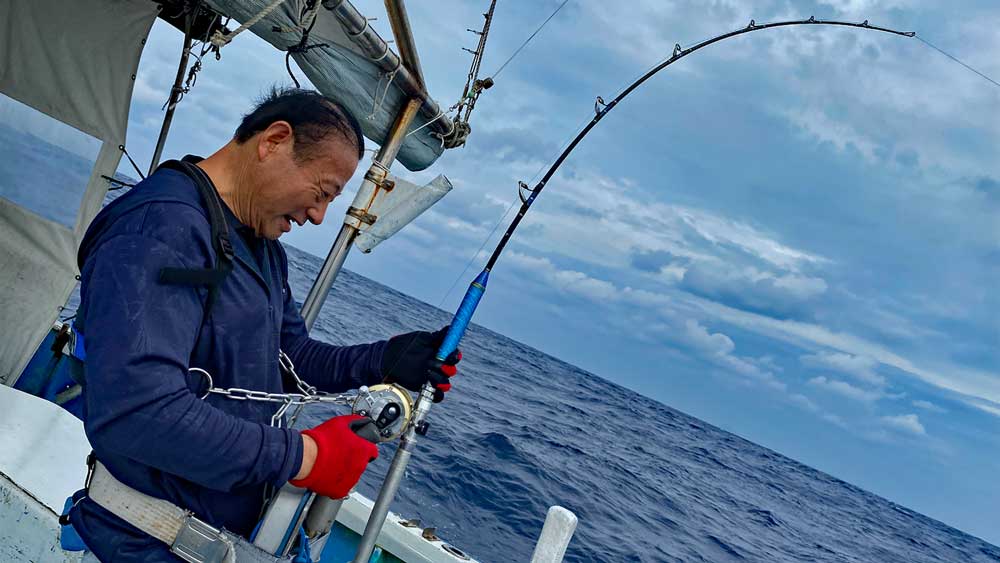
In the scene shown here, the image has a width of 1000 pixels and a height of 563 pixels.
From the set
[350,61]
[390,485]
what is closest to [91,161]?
[350,61]

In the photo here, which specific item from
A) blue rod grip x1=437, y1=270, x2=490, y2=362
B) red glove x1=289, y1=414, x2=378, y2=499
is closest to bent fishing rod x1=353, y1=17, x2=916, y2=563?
blue rod grip x1=437, y1=270, x2=490, y2=362

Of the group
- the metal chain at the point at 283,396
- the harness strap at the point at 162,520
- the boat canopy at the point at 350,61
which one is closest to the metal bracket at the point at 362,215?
the boat canopy at the point at 350,61

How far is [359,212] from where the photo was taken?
3553 millimetres

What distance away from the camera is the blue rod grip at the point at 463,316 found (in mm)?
2561

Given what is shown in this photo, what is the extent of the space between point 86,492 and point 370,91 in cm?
240

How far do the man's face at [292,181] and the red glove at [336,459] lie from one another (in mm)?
539

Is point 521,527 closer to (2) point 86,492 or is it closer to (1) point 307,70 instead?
(1) point 307,70

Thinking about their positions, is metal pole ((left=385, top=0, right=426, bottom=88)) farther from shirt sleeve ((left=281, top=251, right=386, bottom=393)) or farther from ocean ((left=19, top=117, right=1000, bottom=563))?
ocean ((left=19, top=117, right=1000, bottom=563))

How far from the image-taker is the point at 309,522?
195 centimetres

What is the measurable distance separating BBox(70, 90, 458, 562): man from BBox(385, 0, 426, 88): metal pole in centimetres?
144

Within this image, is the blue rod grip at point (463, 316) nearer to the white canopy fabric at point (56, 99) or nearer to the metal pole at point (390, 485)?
the metal pole at point (390, 485)

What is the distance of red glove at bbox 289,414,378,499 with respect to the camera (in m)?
1.70

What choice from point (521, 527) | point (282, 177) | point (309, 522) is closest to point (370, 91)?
point (282, 177)

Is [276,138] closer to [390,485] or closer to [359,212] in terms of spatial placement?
[390,485]
